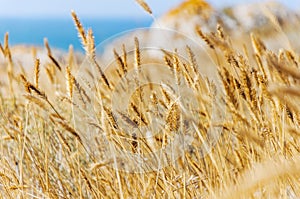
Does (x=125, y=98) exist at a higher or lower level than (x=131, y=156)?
higher

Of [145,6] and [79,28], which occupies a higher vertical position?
[145,6]

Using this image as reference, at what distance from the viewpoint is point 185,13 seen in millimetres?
17094

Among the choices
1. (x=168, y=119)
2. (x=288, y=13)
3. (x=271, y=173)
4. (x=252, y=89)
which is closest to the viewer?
(x=271, y=173)

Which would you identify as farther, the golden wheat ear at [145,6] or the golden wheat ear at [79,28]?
the golden wheat ear at [145,6]

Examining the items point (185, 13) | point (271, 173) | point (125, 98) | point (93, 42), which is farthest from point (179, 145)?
point (185, 13)

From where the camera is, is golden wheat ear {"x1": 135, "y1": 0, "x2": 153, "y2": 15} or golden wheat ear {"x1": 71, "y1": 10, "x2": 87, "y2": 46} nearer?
golden wheat ear {"x1": 71, "y1": 10, "x2": 87, "y2": 46}

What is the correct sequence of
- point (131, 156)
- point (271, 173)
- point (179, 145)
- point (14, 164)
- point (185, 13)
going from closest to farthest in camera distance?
point (271, 173)
point (131, 156)
point (179, 145)
point (14, 164)
point (185, 13)

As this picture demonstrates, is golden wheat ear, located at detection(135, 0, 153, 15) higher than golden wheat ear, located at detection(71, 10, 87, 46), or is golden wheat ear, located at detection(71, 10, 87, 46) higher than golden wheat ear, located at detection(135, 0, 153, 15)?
golden wheat ear, located at detection(135, 0, 153, 15)

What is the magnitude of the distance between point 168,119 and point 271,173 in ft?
2.21

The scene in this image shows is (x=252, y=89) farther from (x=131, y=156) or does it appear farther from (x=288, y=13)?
(x=288, y=13)

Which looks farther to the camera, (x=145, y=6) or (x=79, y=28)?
(x=145, y=6)

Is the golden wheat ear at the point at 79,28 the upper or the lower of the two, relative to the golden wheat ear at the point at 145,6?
lower

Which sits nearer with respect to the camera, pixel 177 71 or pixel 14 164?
pixel 177 71

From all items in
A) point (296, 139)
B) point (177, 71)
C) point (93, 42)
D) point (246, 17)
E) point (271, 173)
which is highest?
point (246, 17)
